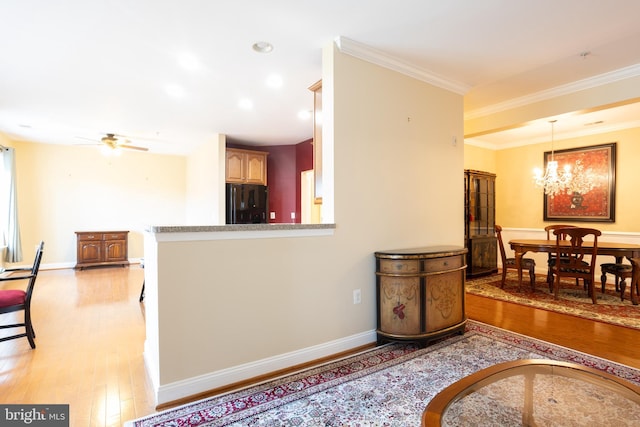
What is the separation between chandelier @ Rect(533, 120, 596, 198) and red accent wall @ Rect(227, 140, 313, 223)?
169 inches

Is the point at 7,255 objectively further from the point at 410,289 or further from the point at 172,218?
the point at 410,289

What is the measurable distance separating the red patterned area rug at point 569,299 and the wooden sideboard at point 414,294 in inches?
79.0

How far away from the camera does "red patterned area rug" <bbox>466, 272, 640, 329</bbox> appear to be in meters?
3.61

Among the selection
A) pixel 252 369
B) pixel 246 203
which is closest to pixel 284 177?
Result: pixel 246 203

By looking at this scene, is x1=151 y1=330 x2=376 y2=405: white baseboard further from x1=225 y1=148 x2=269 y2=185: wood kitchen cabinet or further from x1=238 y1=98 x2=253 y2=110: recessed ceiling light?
x1=225 y1=148 x2=269 y2=185: wood kitchen cabinet

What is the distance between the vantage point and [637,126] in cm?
514

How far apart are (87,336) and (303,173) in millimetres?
4347

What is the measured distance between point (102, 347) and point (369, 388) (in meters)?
2.35

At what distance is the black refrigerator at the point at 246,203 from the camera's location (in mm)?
6148

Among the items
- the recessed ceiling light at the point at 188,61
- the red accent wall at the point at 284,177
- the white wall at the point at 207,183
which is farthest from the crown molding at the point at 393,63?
the white wall at the point at 207,183

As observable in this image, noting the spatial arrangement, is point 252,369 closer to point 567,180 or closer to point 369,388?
point 369,388

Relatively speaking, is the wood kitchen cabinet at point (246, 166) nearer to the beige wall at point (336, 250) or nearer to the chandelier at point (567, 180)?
the beige wall at point (336, 250)

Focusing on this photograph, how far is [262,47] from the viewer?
9.36ft

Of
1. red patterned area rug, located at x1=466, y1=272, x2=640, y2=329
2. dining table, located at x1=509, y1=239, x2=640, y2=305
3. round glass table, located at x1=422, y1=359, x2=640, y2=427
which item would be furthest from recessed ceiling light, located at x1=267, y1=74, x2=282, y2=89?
dining table, located at x1=509, y1=239, x2=640, y2=305
